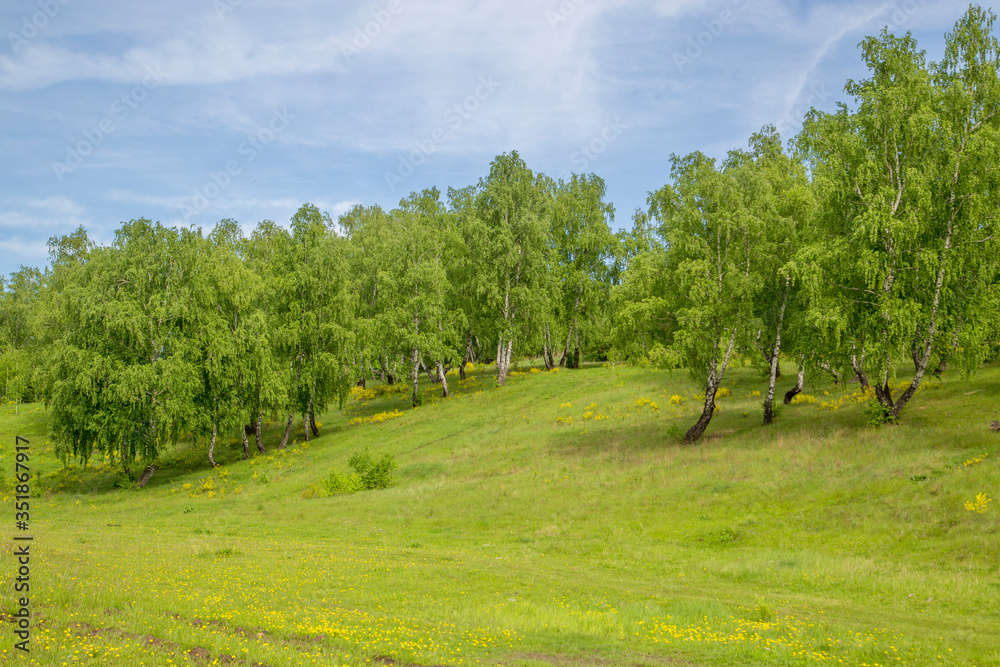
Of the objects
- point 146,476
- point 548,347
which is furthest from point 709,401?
point 146,476

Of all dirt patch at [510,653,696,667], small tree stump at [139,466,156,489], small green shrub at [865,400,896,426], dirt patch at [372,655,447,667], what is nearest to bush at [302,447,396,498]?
small tree stump at [139,466,156,489]

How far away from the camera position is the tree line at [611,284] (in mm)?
29969

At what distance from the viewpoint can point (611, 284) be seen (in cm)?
7312

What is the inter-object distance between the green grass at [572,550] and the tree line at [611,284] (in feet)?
13.8

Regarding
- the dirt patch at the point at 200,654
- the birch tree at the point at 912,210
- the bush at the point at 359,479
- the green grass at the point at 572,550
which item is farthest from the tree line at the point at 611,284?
the dirt patch at the point at 200,654

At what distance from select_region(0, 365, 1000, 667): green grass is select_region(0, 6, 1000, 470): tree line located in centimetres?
421

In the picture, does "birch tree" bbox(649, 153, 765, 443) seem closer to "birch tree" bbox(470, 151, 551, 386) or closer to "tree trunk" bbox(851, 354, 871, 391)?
"tree trunk" bbox(851, 354, 871, 391)

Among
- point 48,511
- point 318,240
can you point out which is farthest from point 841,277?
point 48,511

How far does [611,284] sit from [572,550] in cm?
5102

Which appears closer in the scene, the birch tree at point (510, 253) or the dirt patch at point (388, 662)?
the dirt patch at point (388, 662)

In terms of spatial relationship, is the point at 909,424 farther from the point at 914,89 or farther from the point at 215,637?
the point at 215,637

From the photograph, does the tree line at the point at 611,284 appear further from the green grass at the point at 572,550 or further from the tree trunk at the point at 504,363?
the green grass at the point at 572,550

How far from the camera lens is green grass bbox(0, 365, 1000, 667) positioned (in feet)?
41.4

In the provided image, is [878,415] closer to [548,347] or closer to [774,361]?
[774,361]
